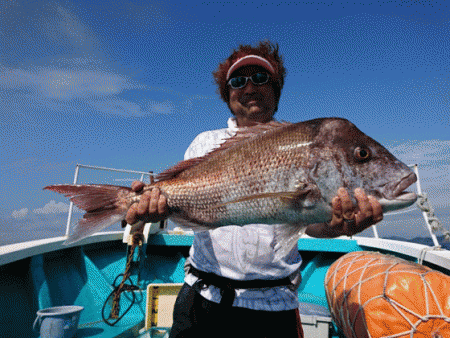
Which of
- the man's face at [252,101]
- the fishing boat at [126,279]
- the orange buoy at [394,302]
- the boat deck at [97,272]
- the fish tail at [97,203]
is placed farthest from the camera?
the boat deck at [97,272]

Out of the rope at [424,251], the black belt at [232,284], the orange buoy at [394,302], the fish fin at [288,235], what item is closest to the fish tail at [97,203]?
the black belt at [232,284]

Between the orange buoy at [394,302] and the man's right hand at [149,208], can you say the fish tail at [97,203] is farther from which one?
the orange buoy at [394,302]

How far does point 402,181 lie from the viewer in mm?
1648

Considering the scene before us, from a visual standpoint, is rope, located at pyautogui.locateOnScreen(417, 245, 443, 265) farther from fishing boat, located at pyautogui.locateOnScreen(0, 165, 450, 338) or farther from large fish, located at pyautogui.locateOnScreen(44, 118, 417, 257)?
large fish, located at pyautogui.locateOnScreen(44, 118, 417, 257)

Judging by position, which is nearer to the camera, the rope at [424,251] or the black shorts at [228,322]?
the black shorts at [228,322]

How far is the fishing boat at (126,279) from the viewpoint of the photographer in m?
3.79

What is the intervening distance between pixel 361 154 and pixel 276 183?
54 centimetres

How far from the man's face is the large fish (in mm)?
732

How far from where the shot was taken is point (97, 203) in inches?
78.4

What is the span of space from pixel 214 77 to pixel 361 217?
2.52 metres

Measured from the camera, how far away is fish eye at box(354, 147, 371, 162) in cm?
170

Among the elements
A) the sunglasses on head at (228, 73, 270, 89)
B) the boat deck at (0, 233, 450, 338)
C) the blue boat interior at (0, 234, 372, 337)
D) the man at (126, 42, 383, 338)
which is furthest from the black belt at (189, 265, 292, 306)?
the blue boat interior at (0, 234, 372, 337)

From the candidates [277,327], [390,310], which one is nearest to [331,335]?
[390,310]

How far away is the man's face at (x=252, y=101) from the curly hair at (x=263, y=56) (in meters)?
0.23
